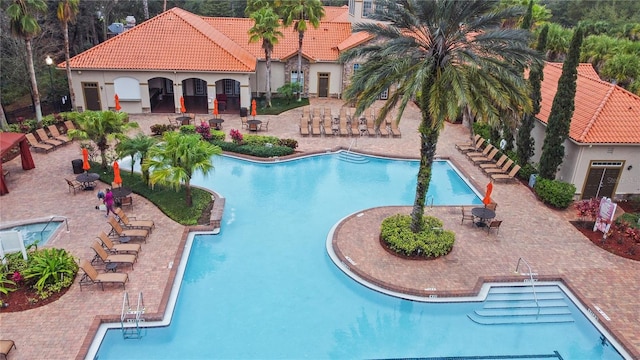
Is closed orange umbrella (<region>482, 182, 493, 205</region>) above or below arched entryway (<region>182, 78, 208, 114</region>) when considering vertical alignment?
below

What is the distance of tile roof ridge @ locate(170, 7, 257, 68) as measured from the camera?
3409cm

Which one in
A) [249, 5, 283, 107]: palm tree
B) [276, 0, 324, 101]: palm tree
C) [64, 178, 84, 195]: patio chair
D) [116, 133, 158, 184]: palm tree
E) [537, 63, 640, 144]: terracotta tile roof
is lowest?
[64, 178, 84, 195]: patio chair

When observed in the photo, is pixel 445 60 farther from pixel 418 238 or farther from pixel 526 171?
pixel 526 171

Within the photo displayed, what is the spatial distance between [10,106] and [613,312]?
131 ft

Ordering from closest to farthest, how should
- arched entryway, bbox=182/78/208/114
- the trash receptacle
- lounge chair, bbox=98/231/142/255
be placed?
lounge chair, bbox=98/231/142/255, the trash receptacle, arched entryway, bbox=182/78/208/114

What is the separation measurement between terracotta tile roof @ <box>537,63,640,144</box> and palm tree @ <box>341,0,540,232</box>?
7.34 metres

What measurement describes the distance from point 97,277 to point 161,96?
24.7 m

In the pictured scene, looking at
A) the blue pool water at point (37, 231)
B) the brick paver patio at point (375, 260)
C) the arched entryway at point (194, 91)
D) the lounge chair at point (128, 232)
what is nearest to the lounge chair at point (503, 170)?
the brick paver patio at point (375, 260)

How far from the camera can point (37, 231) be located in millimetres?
18438

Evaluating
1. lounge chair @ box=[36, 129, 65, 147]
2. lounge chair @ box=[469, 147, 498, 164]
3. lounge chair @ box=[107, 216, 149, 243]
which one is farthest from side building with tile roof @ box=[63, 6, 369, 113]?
lounge chair @ box=[107, 216, 149, 243]

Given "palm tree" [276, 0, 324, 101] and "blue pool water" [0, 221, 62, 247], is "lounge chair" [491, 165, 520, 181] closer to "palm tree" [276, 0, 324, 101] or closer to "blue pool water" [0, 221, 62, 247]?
"palm tree" [276, 0, 324, 101]

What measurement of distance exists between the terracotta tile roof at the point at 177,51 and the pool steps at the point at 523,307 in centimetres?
2269

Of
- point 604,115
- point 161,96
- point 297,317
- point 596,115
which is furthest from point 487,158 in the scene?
point 161,96

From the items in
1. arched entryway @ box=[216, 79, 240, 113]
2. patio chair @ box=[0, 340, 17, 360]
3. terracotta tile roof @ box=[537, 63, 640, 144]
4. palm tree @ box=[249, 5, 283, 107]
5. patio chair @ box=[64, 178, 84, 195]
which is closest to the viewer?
patio chair @ box=[0, 340, 17, 360]
